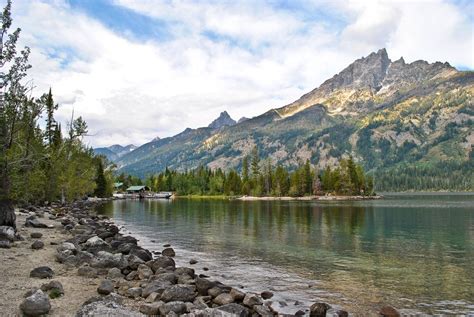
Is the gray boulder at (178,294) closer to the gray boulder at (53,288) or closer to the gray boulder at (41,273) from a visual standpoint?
the gray boulder at (53,288)

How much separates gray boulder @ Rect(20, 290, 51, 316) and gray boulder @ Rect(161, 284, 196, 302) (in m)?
6.25

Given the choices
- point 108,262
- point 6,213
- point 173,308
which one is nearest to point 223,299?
point 173,308

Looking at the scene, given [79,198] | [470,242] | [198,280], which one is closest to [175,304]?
[198,280]

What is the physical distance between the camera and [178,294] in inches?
867

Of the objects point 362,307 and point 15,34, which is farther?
point 15,34

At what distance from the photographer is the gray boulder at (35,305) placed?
1634cm

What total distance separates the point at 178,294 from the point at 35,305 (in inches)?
302

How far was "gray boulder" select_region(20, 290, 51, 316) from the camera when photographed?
53.6 feet

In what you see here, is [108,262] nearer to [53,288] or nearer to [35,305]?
[53,288]

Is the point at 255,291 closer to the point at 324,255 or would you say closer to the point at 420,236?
the point at 324,255

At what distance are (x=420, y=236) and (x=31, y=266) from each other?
51706 millimetres

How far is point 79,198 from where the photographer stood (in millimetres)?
138875

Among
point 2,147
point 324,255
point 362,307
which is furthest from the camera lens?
point 324,255

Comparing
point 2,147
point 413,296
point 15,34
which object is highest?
point 15,34
